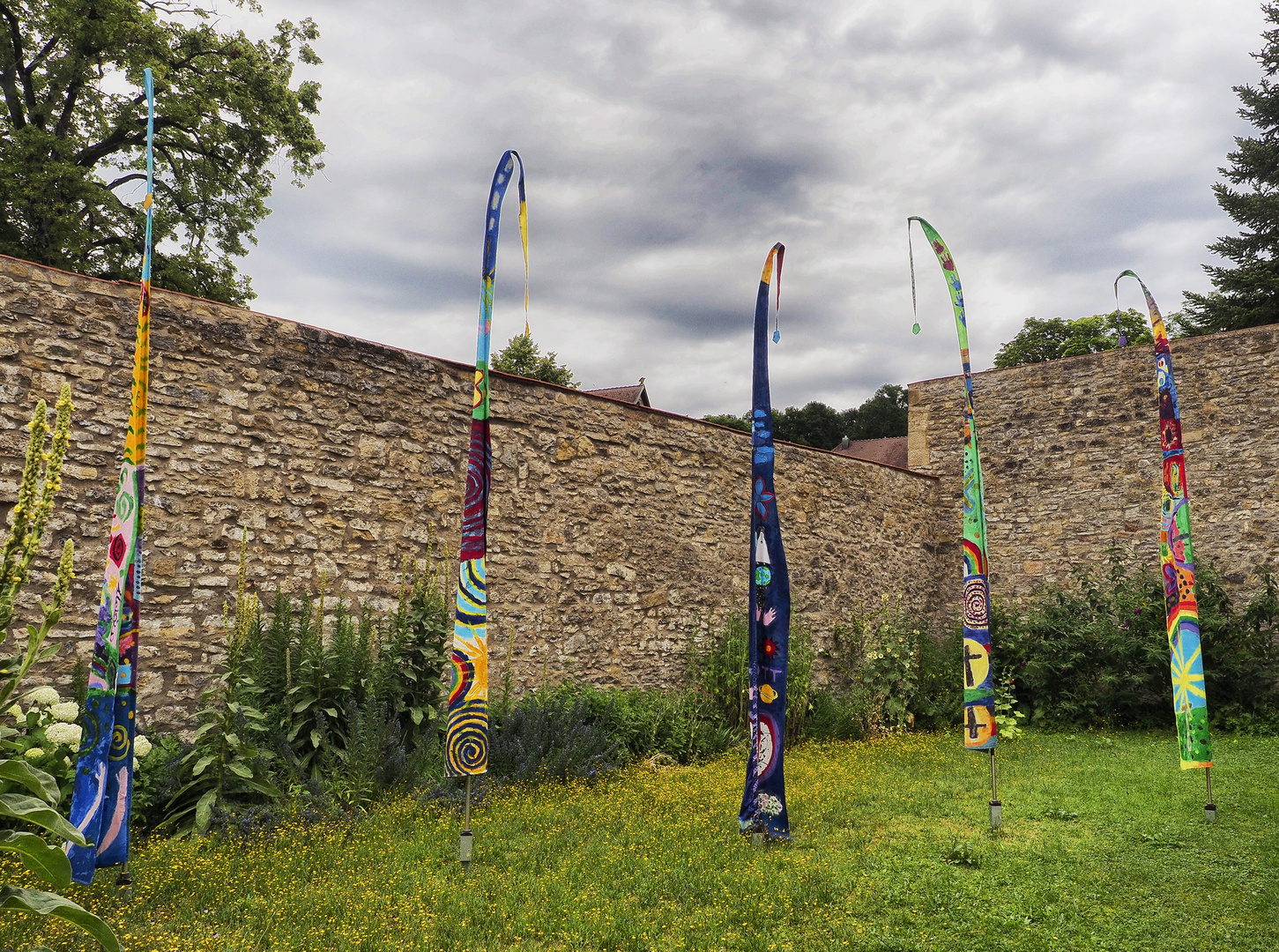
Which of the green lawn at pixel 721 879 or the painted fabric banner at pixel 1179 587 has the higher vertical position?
the painted fabric banner at pixel 1179 587

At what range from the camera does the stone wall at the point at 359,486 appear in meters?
4.79

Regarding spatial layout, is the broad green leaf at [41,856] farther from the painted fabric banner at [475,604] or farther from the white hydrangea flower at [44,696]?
the white hydrangea flower at [44,696]

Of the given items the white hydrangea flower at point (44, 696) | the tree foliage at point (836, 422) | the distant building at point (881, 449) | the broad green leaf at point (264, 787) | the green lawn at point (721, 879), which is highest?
the tree foliage at point (836, 422)

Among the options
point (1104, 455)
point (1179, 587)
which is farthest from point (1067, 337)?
point (1179, 587)

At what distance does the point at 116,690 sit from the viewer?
3.20 meters

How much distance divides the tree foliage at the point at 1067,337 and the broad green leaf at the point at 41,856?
2250 cm

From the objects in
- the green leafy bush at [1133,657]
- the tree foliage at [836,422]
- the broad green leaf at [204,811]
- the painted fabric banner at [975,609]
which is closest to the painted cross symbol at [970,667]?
the painted fabric banner at [975,609]

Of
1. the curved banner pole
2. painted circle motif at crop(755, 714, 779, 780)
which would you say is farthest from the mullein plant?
the curved banner pole

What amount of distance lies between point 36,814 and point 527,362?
23.6m

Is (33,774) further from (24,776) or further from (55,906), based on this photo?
(55,906)

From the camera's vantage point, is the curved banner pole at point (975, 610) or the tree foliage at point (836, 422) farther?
the tree foliage at point (836, 422)

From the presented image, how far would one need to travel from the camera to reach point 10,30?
12.2 m

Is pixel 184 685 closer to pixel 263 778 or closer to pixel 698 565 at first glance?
pixel 263 778

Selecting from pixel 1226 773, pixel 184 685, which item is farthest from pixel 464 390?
pixel 1226 773
